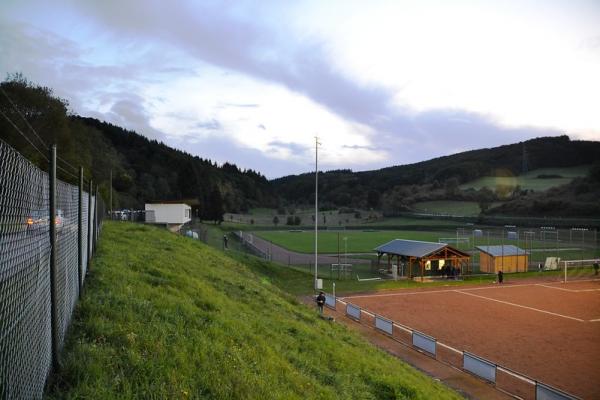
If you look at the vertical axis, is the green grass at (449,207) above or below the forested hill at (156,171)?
below

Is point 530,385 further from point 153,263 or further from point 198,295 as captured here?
point 153,263

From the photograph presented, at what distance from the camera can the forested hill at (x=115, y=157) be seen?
1548 inches

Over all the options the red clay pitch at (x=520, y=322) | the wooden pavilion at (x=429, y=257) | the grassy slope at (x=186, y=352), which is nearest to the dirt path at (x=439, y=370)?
the red clay pitch at (x=520, y=322)

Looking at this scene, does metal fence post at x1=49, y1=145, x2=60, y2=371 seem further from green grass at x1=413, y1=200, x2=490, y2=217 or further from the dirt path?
green grass at x1=413, y1=200, x2=490, y2=217

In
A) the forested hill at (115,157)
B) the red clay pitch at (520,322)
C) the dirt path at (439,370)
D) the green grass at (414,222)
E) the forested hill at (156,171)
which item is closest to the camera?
the dirt path at (439,370)

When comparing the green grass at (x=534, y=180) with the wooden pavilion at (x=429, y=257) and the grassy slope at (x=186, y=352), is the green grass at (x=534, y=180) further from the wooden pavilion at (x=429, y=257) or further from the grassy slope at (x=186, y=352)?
the grassy slope at (x=186, y=352)

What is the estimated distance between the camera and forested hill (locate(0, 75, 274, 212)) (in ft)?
129

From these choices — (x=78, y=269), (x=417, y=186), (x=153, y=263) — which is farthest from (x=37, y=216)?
(x=417, y=186)

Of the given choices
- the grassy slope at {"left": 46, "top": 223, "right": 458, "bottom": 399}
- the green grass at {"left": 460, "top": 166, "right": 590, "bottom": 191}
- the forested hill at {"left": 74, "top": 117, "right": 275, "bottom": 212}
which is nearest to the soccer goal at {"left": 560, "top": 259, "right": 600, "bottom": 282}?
the grassy slope at {"left": 46, "top": 223, "right": 458, "bottom": 399}

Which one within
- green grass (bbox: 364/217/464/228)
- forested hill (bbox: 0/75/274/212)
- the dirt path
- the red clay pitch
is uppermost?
forested hill (bbox: 0/75/274/212)

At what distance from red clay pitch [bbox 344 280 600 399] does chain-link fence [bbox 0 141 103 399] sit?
1599 centimetres

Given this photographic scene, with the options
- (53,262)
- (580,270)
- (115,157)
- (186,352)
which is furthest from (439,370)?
(115,157)

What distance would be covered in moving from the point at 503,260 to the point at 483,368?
31.5 m

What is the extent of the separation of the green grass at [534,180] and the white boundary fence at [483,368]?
149788 millimetres
